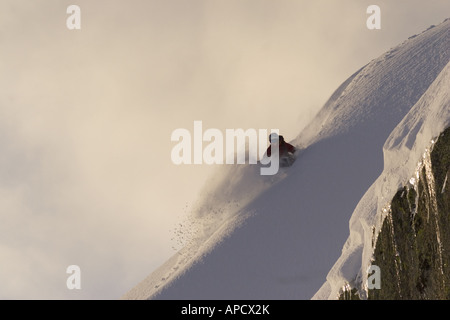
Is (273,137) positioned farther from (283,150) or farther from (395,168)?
(395,168)

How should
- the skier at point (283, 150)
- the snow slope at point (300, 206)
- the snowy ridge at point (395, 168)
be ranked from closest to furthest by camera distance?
the snowy ridge at point (395, 168) < the snow slope at point (300, 206) < the skier at point (283, 150)

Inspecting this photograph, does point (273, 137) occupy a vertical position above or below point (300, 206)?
above

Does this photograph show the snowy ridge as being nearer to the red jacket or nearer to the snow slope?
the snow slope

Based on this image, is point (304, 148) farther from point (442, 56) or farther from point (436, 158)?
point (436, 158)

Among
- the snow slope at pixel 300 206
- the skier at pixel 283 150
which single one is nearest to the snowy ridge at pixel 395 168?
the snow slope at pixel 300 206

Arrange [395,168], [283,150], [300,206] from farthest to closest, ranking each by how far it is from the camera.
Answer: [283,150] → [300,206] → [395,168]

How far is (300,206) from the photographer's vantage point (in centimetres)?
2284

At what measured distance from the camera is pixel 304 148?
27.5m

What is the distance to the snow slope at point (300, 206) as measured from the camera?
19.3m

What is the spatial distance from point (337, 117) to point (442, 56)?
573 cm

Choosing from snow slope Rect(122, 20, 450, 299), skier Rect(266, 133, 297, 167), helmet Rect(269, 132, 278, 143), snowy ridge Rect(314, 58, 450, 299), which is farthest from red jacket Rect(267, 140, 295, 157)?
snowy ridge Rect(314, 58, 450, 299)

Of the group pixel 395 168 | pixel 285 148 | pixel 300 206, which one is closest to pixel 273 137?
pixel 285 148

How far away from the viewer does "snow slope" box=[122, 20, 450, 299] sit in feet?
63.3

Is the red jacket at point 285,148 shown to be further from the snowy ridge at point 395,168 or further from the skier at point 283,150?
the snowy ridge at point 395,168
